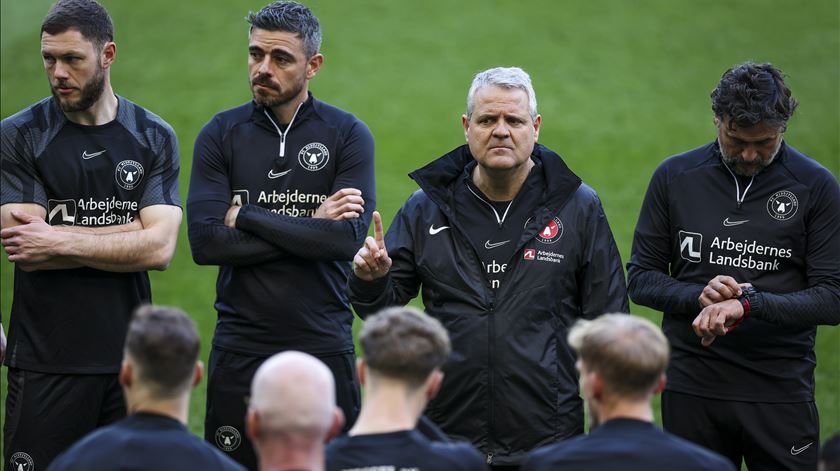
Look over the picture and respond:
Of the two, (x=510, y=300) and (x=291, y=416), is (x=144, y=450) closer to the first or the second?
(x=291, y=416)

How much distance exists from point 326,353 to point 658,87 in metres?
15.2

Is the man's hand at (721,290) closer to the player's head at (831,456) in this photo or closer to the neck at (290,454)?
the player's head at (831,456)

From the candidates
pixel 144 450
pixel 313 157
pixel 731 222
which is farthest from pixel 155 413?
pixel 731 222

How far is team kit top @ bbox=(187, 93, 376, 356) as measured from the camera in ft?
19.3

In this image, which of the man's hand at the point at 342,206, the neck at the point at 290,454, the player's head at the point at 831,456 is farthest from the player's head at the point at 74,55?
the player's head at the point at 831,456

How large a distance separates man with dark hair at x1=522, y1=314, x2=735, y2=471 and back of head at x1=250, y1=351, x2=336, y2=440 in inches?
30.1

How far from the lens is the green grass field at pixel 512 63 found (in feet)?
59.5

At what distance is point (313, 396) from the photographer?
3.73m

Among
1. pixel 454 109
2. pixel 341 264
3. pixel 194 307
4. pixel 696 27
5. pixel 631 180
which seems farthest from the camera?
pixel 696 27

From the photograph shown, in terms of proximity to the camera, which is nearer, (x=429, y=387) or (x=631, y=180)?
(x=429, y=387)

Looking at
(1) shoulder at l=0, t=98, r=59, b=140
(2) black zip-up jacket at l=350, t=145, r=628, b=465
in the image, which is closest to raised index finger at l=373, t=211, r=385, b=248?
(2) black zip-up jacket at l=350, t=145, r=628, b=465

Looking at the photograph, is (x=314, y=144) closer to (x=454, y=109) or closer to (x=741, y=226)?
(x=741, y=226)

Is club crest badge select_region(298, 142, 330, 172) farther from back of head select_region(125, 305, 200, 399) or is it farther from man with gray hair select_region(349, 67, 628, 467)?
back of head select_region(125, 305, 200, 399)

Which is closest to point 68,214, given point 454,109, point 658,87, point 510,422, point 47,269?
point 47,269
